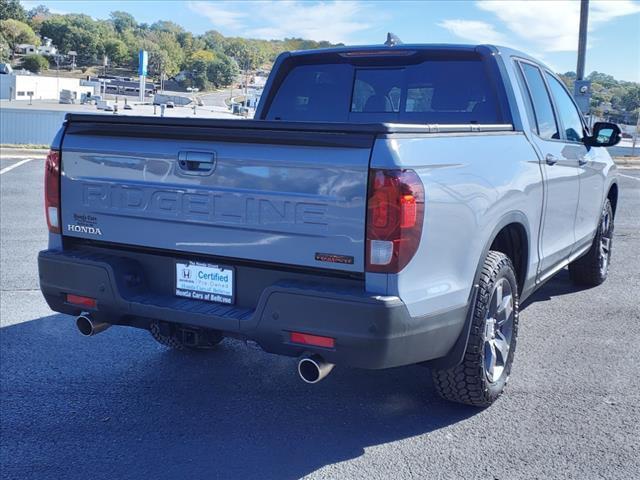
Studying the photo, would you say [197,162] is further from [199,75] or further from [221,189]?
[199,75]

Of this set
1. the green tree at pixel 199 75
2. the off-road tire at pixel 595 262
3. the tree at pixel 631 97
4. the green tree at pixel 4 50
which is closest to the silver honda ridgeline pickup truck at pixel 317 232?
the off-road tire at pixel 595 262

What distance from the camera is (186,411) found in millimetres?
4094

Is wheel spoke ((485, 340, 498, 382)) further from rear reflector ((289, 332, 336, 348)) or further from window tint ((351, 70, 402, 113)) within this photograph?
window tint ((351, 70, 402, 113))

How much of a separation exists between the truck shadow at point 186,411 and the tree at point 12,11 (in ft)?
545

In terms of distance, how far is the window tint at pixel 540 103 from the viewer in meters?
4.98

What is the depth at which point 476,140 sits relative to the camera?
3711 millimetres

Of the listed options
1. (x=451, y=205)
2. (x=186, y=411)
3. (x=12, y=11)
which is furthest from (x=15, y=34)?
(x=451, y=205)

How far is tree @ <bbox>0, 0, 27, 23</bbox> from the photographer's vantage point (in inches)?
6132

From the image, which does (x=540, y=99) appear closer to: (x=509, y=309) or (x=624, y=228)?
(x=509, y=309)

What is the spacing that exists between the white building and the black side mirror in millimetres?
76864

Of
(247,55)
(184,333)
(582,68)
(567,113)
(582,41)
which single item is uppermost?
(247,55)

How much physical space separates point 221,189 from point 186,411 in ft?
4.65

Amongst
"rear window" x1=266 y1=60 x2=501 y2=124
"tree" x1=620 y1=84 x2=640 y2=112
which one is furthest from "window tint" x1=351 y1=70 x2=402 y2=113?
"tree" x1=620 y1=84 x2=640 y2=112

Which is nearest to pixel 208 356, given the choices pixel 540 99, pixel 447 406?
pixel 447 406
